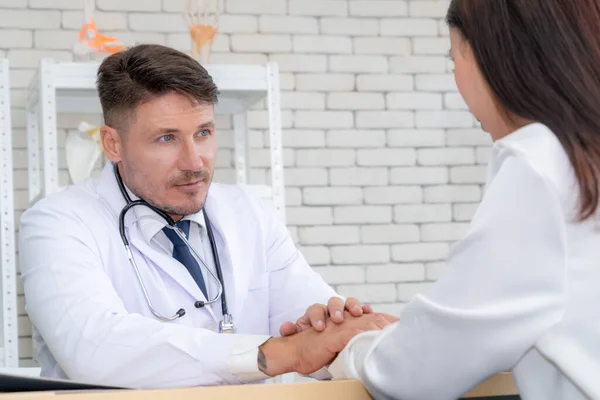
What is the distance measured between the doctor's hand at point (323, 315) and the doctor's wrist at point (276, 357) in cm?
6

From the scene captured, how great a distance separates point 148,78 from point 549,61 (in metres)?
1.27

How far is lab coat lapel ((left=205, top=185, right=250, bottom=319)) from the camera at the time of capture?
2145 millimetres

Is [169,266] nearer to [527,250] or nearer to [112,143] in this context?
[112,143]

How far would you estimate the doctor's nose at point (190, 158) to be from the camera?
2158 mm

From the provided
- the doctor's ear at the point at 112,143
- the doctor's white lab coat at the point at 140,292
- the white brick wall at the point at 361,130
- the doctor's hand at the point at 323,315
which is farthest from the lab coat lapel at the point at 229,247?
the white brick wall at the point at 361,130

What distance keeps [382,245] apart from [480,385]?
283 centimetres

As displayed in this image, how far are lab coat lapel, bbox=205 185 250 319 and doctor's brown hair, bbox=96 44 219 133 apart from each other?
28 cm

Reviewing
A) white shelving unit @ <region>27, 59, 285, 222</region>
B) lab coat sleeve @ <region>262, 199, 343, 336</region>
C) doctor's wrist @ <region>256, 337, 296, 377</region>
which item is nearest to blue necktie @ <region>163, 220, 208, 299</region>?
lab coat sleeve @ <region>262, 199, 343, 336</region>

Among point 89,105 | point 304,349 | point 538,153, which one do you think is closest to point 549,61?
point 538,153

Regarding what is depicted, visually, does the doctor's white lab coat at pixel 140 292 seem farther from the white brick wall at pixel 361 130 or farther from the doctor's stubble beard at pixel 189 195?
the white brick wall at pixel 361 130

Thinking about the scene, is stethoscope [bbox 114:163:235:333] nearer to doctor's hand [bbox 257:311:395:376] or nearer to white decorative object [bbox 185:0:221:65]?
doctor's hand [bbox 257:311:395:376]

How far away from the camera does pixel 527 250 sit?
917 millimetres

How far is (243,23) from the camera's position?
3.79m

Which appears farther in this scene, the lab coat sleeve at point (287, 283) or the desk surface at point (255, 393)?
the lab coat sleeve at point (287, 283)
